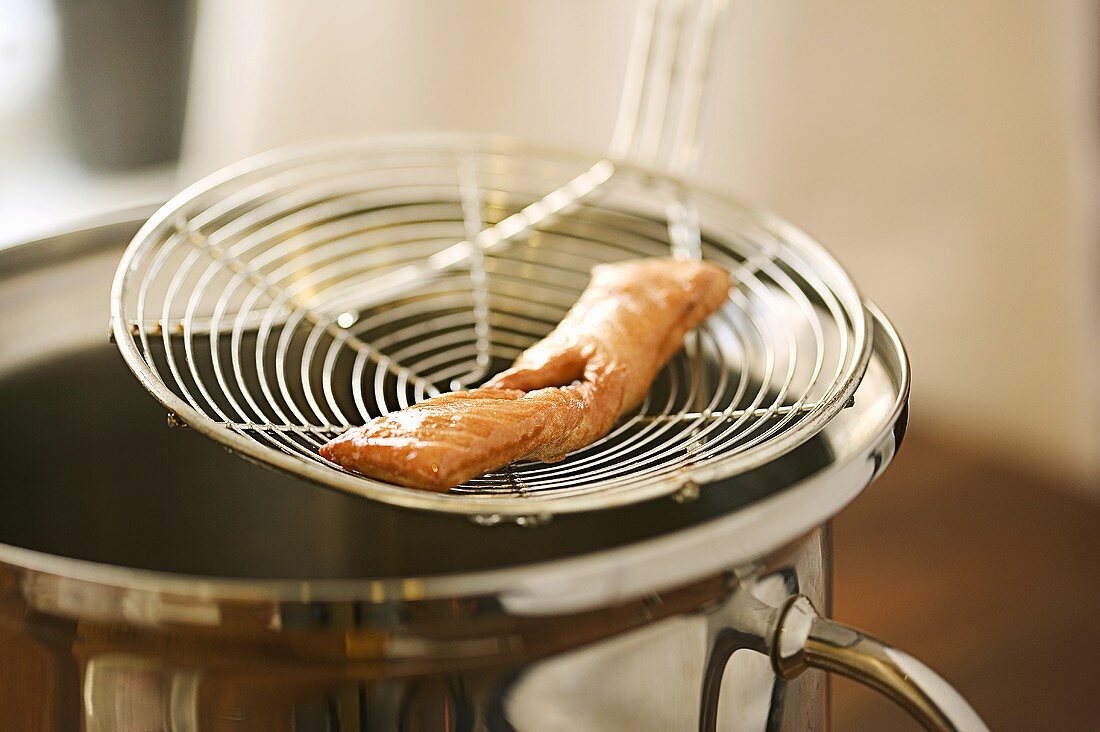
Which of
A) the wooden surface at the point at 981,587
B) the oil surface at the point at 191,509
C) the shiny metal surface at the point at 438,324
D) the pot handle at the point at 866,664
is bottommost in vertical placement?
the wooden surface at the point at 981,587

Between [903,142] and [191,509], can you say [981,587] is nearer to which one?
[903,142]

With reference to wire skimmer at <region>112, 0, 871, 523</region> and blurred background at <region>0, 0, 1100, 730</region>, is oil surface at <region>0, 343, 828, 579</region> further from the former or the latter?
blurred background at <region>0, 0, 1100, 730</region>

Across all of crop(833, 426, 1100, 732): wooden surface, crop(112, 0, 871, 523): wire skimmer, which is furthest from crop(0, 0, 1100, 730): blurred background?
crop(112, 0, 871, 523): wire skimmer

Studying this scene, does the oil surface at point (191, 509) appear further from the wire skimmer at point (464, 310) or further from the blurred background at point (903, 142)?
the blurred background at point (903, 142)

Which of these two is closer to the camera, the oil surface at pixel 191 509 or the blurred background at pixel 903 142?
the oil surface at pixel 191 509

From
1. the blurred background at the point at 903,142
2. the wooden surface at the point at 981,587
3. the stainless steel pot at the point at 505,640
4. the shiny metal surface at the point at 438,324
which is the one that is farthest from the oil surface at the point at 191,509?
the blurred background at the point at 903,142

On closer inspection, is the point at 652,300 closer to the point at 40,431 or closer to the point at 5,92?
the point at 40,431

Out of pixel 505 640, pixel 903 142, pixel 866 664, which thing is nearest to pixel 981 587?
pixel 903 142

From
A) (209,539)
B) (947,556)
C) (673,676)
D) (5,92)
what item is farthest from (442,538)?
(5,92)
